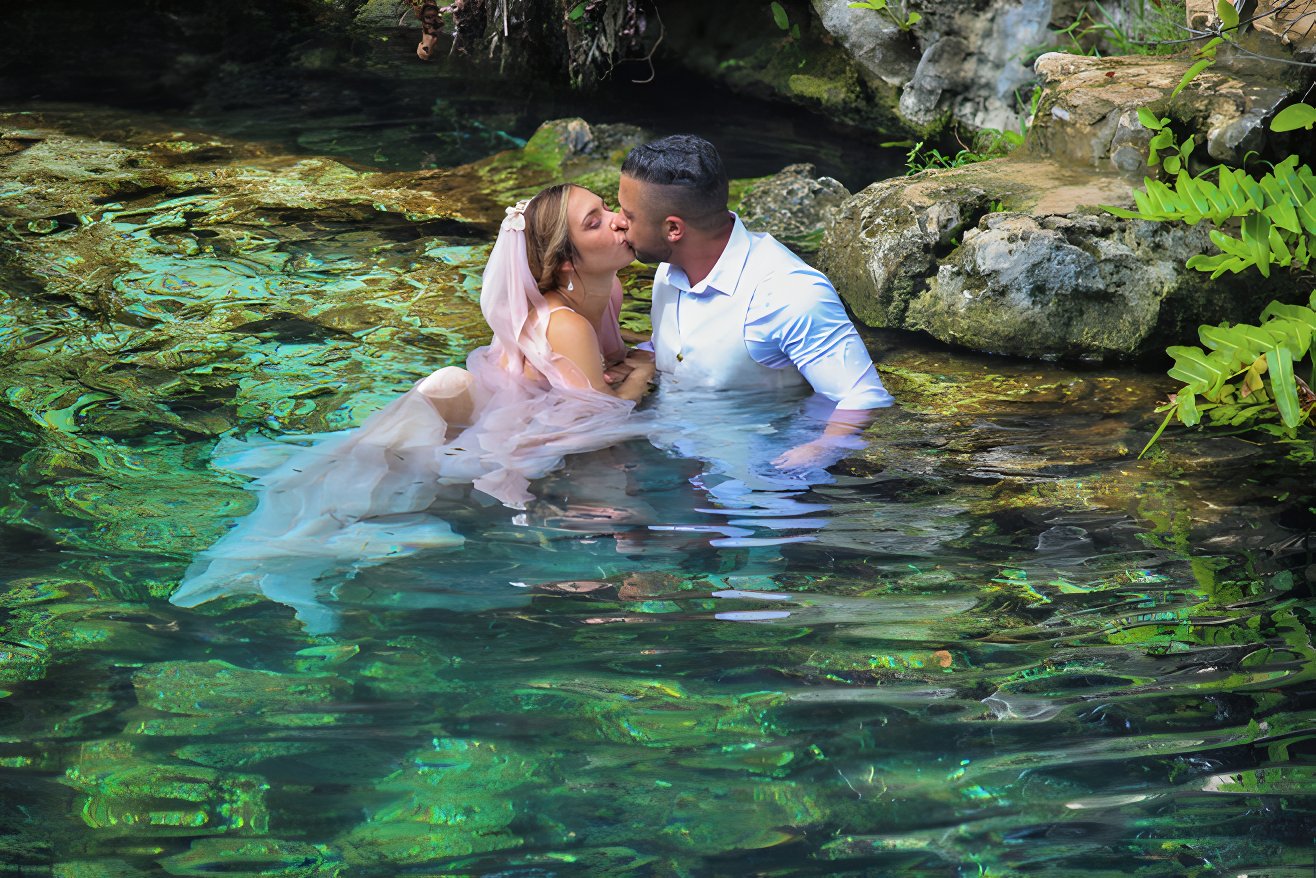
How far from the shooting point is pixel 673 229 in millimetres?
5102

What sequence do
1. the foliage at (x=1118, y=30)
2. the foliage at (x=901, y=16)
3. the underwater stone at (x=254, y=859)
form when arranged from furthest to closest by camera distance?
1. the foliage at (x=901, y=16)
2. the foliage at (x=1118, y=30)
3. the underwater stone at (x=254, y=859)

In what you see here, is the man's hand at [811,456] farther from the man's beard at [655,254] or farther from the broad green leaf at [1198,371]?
the broad green leaf at [1198,371]

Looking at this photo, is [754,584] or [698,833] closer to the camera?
[698,833]

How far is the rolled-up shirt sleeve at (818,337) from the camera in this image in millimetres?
5035

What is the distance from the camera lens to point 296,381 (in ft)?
19.5

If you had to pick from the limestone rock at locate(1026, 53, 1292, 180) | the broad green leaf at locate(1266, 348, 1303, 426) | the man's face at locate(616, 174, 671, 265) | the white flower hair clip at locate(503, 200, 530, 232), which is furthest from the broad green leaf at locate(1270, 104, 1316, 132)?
the white flower hair clip at locate(503, 200, 530, 232)

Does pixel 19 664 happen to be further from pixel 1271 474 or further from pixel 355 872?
pixel 1271 474

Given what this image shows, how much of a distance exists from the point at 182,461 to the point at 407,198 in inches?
180

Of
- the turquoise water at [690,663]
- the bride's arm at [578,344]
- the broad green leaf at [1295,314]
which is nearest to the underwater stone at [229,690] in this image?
the turquoise water at [690,663]

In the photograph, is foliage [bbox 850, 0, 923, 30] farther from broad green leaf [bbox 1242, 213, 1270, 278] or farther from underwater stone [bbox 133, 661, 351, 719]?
underwater stone [bbox 133, 661, 351, 719]

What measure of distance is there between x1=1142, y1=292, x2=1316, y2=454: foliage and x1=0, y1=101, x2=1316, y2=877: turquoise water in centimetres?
22

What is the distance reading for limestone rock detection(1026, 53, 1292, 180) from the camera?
20.2 ft

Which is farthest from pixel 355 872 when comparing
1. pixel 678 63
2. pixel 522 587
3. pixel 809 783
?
pixel 678 63

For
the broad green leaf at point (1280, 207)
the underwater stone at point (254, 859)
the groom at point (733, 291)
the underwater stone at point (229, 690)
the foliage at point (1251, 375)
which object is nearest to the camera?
the underwater stone at point (254, 859)
